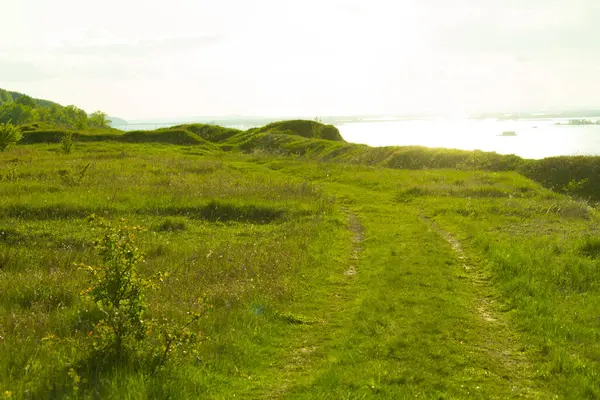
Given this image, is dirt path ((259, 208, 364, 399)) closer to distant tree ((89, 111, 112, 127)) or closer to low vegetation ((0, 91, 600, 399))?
low vegetation ((0, 91, 600, 399))

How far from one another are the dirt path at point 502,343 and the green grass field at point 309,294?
0.04m

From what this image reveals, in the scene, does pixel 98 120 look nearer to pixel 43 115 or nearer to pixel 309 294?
pixel 43 115

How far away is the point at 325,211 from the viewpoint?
21.1 m

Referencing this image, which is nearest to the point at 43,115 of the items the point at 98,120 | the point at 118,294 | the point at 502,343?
the point at 98,120

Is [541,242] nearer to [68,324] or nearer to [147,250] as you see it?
[147,250]

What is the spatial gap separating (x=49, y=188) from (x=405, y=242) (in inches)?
719

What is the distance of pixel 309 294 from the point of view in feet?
37.6

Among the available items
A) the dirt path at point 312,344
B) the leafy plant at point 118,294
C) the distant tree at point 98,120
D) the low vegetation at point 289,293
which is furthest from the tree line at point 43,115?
the leafy plant at point 118,294

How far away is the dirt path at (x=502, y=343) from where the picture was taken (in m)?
7.29

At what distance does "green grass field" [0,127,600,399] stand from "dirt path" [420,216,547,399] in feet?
0.13

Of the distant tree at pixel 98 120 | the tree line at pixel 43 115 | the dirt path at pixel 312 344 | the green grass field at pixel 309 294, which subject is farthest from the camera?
the distant tree at pixel 98 120

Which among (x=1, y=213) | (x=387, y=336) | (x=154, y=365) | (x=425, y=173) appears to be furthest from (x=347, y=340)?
(x=425, y=173)

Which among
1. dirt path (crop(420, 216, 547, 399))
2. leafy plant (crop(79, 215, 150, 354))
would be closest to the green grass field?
dirt path (crop(420, 216, 547, 399))

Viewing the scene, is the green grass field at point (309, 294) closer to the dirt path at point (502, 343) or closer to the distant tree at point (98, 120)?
the dirt path at point (502, 343)
